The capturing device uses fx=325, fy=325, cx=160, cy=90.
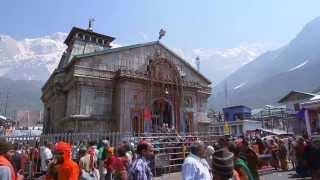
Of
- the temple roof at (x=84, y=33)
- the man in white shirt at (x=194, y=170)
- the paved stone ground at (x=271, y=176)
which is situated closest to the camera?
the man in white shirt at (x=194, y=170)

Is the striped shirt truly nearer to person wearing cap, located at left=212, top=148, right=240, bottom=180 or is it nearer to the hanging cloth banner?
person wearing cap, located at left=212, top=148, right=240, bottom=180

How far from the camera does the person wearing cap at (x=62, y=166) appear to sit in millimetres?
5425

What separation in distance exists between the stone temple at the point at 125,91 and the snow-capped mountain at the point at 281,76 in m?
44.4

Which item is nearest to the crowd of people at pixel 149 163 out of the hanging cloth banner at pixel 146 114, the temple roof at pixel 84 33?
the hanging cloth banner at pixel 146 114

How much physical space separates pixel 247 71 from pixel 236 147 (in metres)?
191

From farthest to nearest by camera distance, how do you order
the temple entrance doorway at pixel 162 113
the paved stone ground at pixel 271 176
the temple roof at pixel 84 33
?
1. the temple roof at pixel 84 33
2. the temple entrance doorway at pixel 162 113
3. the paved stone ground at pixel 271 176

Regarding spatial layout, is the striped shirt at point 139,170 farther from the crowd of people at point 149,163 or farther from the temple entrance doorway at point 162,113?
the temple entrance doorway at point 162,113

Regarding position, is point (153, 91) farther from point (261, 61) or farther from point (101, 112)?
point (261, 61)

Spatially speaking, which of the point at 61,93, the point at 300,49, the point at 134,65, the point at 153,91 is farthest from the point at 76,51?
the point at 300,49

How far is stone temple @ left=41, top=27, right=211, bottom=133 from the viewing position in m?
25.2

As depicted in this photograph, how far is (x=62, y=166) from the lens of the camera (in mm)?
5453

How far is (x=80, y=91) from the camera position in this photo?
2489cm

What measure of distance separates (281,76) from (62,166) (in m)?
129

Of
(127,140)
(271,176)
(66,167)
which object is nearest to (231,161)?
(66,167)
